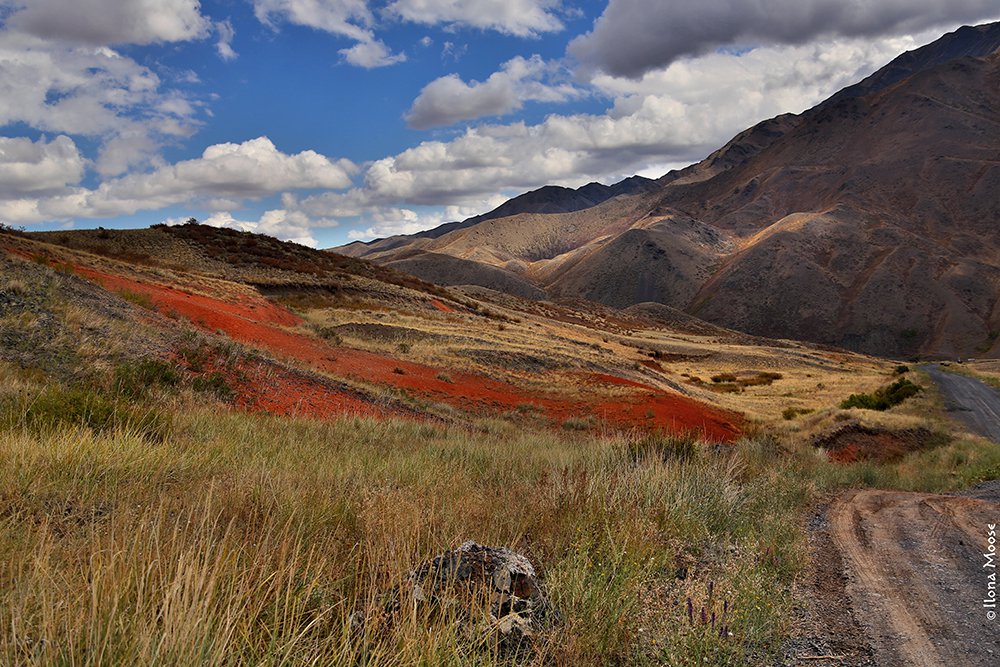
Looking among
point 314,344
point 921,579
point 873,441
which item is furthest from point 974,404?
point 921,579

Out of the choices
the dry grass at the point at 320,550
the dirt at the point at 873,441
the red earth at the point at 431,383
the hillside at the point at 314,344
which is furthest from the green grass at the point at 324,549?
the dirt at the point at 873,441

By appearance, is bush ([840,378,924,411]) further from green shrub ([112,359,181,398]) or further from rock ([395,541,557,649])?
rock ([395,541,557,649])

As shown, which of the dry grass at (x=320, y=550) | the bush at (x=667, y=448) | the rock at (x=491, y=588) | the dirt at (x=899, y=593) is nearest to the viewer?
the dry grass at (x=320, y=550)

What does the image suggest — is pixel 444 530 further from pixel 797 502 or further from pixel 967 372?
pixel 967 372

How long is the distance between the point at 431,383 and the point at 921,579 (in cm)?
2028

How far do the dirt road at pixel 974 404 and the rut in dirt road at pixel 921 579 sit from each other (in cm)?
2458

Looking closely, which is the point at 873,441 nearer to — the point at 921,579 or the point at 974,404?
the point at 974,404

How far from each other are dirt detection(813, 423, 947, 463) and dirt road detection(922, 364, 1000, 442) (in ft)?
16.3

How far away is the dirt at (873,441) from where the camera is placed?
22.5 meters

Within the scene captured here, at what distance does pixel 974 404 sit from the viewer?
36.3 metres

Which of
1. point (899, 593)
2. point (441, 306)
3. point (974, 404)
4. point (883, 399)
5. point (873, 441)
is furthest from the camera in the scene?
point (441, 306)

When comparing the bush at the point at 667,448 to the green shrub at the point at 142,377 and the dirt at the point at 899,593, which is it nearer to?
the dirt at the point at 899,593

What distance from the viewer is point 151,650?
80.4 inches

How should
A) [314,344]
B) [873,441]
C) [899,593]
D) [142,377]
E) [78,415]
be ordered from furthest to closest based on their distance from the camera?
[314,344]
[873,441]
[142,377]
[78,415]
[899,593]
